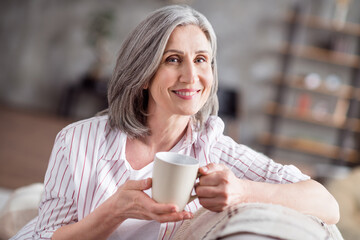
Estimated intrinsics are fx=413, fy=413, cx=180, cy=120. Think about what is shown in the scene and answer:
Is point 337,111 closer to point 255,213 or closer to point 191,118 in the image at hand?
point 191,118

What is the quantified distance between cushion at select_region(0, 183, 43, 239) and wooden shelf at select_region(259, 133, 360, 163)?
4571 millimetres

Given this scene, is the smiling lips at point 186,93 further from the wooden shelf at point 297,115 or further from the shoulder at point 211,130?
the wooden shelf at point 297,115

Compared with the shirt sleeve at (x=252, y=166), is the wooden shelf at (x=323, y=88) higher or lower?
lower

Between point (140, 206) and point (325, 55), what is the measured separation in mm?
5268

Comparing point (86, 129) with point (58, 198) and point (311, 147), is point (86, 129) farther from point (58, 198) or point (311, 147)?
point (311, 147)

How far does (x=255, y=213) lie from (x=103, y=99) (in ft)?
17.2

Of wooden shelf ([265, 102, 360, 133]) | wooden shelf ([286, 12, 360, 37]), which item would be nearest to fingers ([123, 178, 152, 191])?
wooden shelf ([265, 102, 360, 133])

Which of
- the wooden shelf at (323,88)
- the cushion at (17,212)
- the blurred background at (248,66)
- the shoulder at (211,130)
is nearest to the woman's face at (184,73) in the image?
the shoulder at (211,130)

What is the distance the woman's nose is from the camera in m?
1.08

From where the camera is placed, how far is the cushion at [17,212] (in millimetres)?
1403

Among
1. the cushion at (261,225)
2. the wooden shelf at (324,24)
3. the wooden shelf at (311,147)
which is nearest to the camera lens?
the cushion at (261,225)

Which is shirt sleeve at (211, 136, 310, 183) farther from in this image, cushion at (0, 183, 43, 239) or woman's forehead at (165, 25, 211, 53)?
cushion at (0, 183, 43, 239)

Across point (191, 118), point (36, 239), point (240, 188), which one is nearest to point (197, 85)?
point (191, 118)


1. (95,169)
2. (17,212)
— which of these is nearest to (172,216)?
(95,169)
